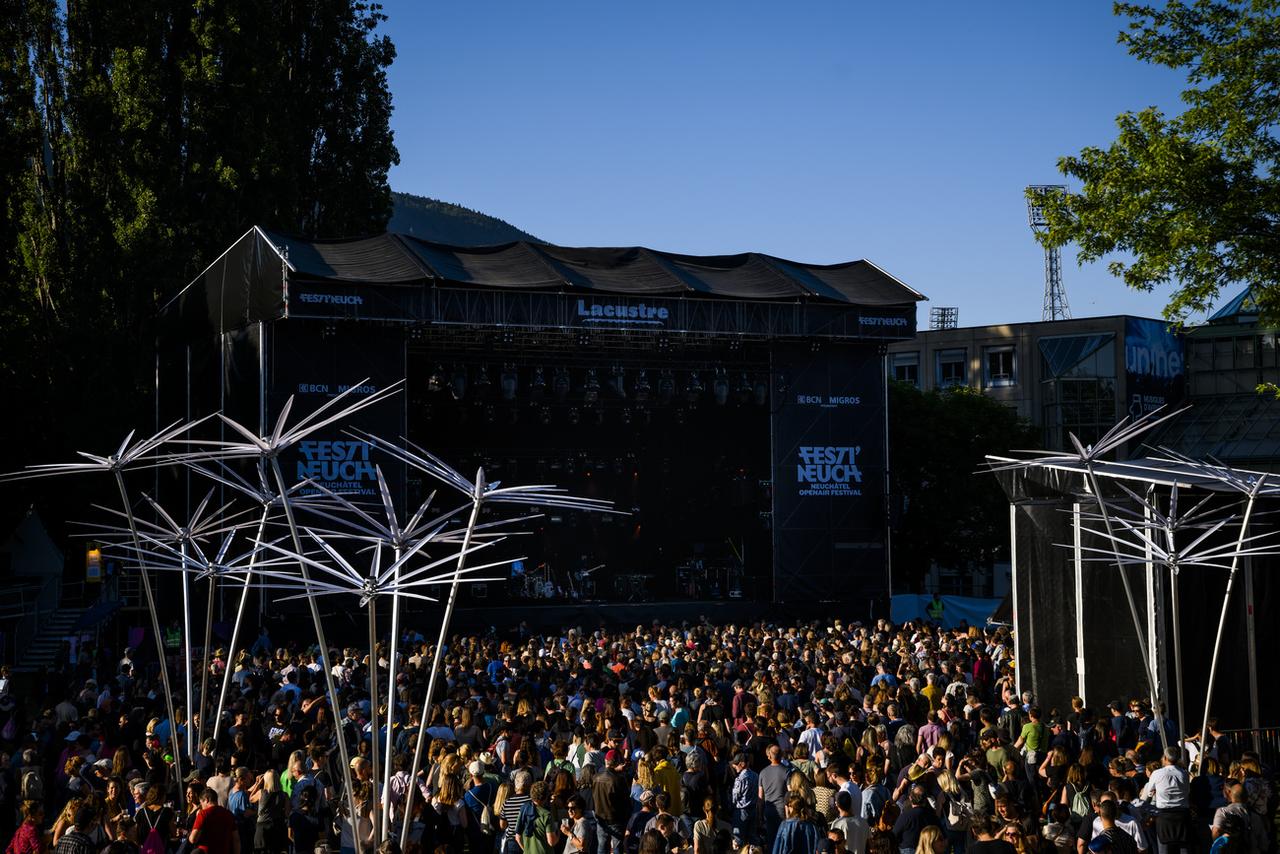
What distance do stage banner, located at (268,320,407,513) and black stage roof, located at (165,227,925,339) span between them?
32.8 inches

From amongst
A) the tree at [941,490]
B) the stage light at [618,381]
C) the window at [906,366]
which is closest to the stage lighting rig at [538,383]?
the stage light at [618,381]

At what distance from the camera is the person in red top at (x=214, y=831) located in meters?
9.59

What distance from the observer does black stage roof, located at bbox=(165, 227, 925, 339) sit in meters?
28.9

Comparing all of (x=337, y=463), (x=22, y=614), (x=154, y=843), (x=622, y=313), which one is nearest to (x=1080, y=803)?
(x=154, y=843)

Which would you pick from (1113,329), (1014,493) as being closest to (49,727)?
(1014,493)

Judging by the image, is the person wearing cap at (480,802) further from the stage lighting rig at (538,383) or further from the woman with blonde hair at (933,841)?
the stage lighting rig at (538,383)

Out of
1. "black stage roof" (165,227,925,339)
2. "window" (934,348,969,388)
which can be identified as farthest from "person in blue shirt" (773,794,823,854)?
"window" (934,348,969,388)

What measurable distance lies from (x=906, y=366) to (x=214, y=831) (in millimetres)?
52749

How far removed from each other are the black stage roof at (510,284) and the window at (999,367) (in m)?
22.3

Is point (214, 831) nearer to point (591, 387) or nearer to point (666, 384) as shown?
point (591, 387)

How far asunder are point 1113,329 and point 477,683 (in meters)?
41.5

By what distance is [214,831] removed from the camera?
31.7 ft

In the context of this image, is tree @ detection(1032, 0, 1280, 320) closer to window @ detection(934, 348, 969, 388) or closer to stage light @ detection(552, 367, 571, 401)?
stage light @ detection(552, 367, 571, 401)

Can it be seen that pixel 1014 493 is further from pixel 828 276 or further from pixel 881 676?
pixel 828 276
